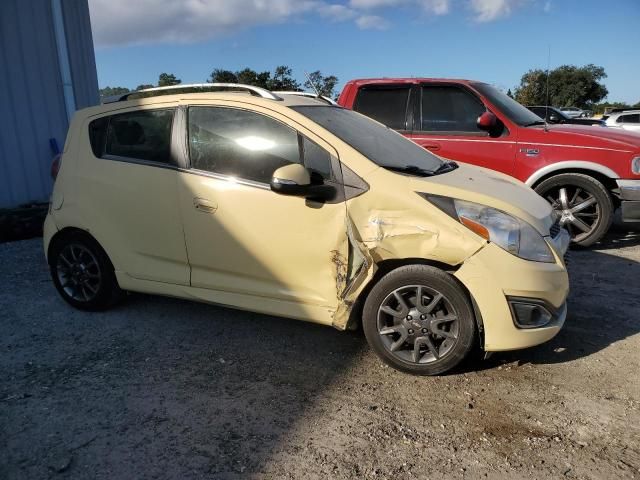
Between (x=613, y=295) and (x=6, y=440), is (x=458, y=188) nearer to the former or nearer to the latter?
(x=613, y=295)

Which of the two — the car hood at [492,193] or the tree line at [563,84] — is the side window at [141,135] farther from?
the tree line at [563,84]

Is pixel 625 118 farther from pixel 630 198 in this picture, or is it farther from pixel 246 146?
pixel 246 146

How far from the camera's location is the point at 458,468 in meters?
2.40

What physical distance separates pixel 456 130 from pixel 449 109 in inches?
11.3

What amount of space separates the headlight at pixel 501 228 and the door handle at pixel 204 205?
1.41 meters

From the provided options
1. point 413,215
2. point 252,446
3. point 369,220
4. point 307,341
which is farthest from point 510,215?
point 252,446

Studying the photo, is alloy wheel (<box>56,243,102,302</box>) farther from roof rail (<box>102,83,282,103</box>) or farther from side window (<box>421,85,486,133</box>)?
side window (<box>421,85,486,133</box>)

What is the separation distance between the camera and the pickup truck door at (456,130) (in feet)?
19.6

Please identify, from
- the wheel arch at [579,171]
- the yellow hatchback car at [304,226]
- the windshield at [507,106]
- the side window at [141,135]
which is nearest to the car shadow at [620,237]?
the wheel arch at [579,171]

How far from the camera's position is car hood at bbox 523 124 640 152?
5.64 meters

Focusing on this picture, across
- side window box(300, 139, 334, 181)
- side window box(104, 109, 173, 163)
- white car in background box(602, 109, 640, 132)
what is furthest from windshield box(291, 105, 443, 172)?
white car in background box(602, 109, 640, 132)

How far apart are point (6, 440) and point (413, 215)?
245cm

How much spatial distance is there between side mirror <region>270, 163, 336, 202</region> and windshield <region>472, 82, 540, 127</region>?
3.70m

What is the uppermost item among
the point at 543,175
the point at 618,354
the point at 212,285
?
the point at 543,175
